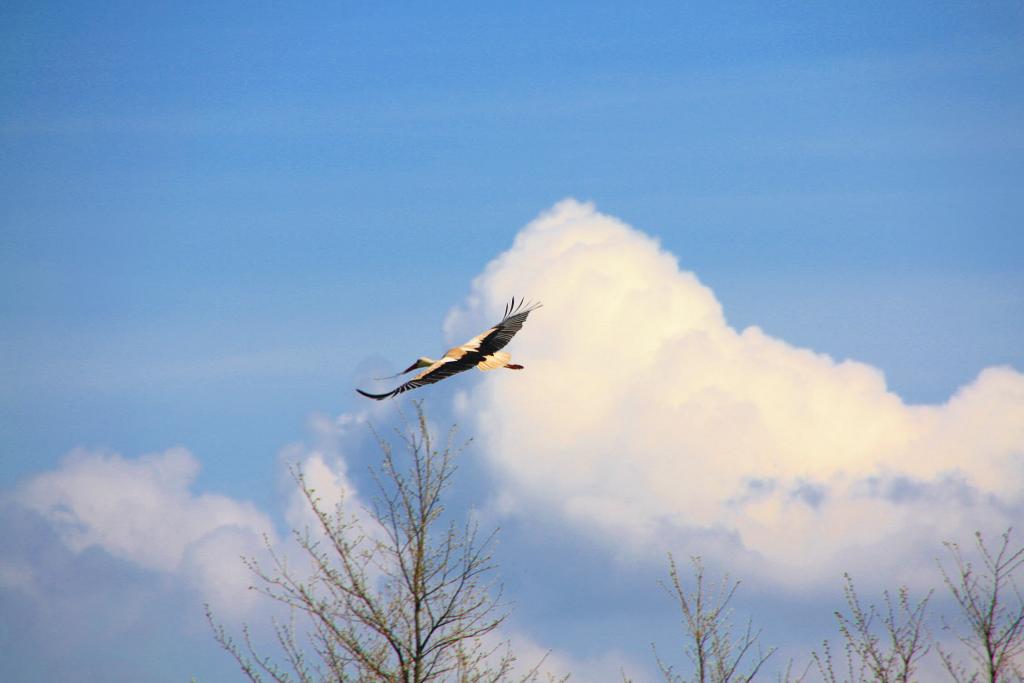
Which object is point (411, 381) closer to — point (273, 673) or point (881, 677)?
point (273, 673)

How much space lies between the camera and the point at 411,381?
13.7m

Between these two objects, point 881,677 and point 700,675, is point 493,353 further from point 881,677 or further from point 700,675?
point 881,677

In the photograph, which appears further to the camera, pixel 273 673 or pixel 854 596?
pixel 854 596

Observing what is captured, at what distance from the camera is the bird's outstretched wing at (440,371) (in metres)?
13.6

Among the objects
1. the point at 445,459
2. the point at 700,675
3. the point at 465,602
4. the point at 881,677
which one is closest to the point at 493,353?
the point at 445,459

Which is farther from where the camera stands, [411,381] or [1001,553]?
[1001,553]

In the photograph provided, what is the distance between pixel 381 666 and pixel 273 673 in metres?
1.22

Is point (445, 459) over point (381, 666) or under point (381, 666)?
Answer: over

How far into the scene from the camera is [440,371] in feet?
46.3

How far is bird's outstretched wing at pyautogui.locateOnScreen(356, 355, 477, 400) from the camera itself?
13.6 meters

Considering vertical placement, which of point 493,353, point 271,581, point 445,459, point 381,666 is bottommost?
point 381,666

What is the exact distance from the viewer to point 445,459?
46.6ft

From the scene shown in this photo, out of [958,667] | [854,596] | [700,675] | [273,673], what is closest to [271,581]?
[273,673]

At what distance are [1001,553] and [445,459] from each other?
6.55 metres
